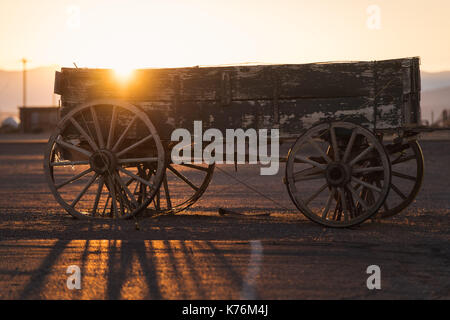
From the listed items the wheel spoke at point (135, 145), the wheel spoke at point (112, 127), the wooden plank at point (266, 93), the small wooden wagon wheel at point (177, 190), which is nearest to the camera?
the wooden plank at point (266, 93)

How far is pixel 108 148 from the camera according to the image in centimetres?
830

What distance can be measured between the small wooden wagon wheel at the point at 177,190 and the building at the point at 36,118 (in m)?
52.4

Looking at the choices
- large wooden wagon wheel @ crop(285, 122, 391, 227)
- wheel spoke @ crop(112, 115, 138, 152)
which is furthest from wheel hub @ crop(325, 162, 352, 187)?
wheel spoke @ crop(112, 115, 138, 152)

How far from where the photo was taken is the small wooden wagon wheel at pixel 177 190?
898 cm

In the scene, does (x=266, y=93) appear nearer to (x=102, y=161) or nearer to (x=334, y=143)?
(x=334, y=143)

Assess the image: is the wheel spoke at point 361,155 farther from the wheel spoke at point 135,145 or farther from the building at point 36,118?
the building at point 36,118

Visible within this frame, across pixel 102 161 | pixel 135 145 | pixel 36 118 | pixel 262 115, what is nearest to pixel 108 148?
pixel 102 161

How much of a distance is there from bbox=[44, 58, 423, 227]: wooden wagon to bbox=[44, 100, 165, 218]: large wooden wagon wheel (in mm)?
14

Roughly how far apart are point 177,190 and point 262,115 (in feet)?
20.1

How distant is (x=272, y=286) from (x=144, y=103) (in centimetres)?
407

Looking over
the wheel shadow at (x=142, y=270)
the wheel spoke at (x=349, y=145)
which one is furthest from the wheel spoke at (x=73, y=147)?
the wheel spoke at (x=349, y=145)

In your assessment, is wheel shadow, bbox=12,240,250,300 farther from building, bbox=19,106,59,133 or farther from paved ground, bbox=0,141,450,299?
building, bbox=19,106,59,133

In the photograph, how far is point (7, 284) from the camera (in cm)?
507

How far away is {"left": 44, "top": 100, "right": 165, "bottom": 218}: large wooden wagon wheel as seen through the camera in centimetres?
813
